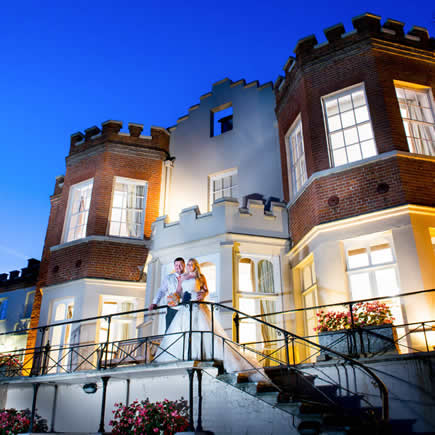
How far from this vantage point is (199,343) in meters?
7.45

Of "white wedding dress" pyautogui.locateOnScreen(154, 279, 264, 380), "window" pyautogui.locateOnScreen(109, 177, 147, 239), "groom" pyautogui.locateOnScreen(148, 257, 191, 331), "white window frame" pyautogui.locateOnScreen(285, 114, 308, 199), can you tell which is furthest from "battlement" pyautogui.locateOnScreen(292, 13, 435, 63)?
"white wedding dress" pyautogui.locateOnScreen(154, 279, 264, 380)

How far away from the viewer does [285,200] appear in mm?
12641

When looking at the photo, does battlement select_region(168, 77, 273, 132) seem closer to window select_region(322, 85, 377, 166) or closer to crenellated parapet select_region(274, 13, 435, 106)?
crenellated parapet select_region(274, 13, 435, 106)

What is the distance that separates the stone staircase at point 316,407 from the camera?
5367 mm

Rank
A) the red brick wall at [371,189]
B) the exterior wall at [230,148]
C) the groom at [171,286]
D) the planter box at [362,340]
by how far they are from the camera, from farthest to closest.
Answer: the exterior wall at [230,148] → the red brick wall at [371,189] → the groom at [171,286] → the planter box at [362,340]

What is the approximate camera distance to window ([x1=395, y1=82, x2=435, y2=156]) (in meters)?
10.8

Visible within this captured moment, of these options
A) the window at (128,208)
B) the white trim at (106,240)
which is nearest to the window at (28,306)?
the white trim at (106,240)

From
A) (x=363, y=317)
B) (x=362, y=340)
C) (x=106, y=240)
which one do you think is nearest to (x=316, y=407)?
(x=362, y=340)

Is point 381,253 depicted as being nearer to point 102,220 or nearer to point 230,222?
point 230,222

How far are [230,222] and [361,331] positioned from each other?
4.74 meters

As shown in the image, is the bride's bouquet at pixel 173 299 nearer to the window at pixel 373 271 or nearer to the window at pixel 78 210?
the window at pixel 373 271

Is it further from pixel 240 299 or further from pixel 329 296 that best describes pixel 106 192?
pixel 329 296

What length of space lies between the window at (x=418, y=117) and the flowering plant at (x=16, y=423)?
1029 cm

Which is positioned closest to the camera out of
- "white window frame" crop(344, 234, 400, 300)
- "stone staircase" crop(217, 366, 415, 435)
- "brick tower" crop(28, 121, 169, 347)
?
"stone staircase" crop(217, 366, 415, 435)
